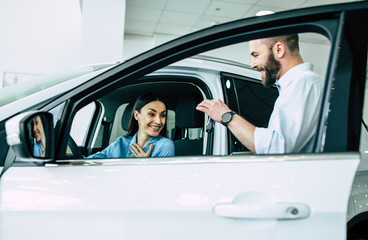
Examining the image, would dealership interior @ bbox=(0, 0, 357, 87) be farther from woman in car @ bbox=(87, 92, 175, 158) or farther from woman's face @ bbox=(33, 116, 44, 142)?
woman's face @ bbox=(33, 116, 44, 142)

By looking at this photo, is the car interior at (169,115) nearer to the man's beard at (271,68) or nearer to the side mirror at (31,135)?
the man's beard at (271,68)

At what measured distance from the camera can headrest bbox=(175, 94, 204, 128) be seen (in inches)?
73.4

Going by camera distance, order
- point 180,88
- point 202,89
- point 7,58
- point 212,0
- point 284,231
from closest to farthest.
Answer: point 284,231
point 202,89
point 180,88
point 212,0
point 7,58

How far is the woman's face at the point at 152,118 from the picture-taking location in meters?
1.94

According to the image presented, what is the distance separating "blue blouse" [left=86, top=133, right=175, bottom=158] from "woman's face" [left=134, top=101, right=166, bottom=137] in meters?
0.06

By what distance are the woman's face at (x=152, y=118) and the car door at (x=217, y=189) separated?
1.04 metres

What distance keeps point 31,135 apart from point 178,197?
472mm

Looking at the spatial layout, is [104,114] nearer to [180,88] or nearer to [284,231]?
[180,88]

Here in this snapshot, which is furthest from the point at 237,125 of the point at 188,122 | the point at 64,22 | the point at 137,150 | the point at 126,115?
the point at 64,22

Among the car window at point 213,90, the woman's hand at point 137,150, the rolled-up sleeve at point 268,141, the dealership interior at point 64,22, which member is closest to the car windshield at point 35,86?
the car window at point 213,90

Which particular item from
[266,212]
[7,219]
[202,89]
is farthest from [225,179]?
[202,89]

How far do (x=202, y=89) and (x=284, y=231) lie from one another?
1.12 meters

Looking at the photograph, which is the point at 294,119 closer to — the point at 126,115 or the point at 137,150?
the point at 137,150

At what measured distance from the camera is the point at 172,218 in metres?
0.81
